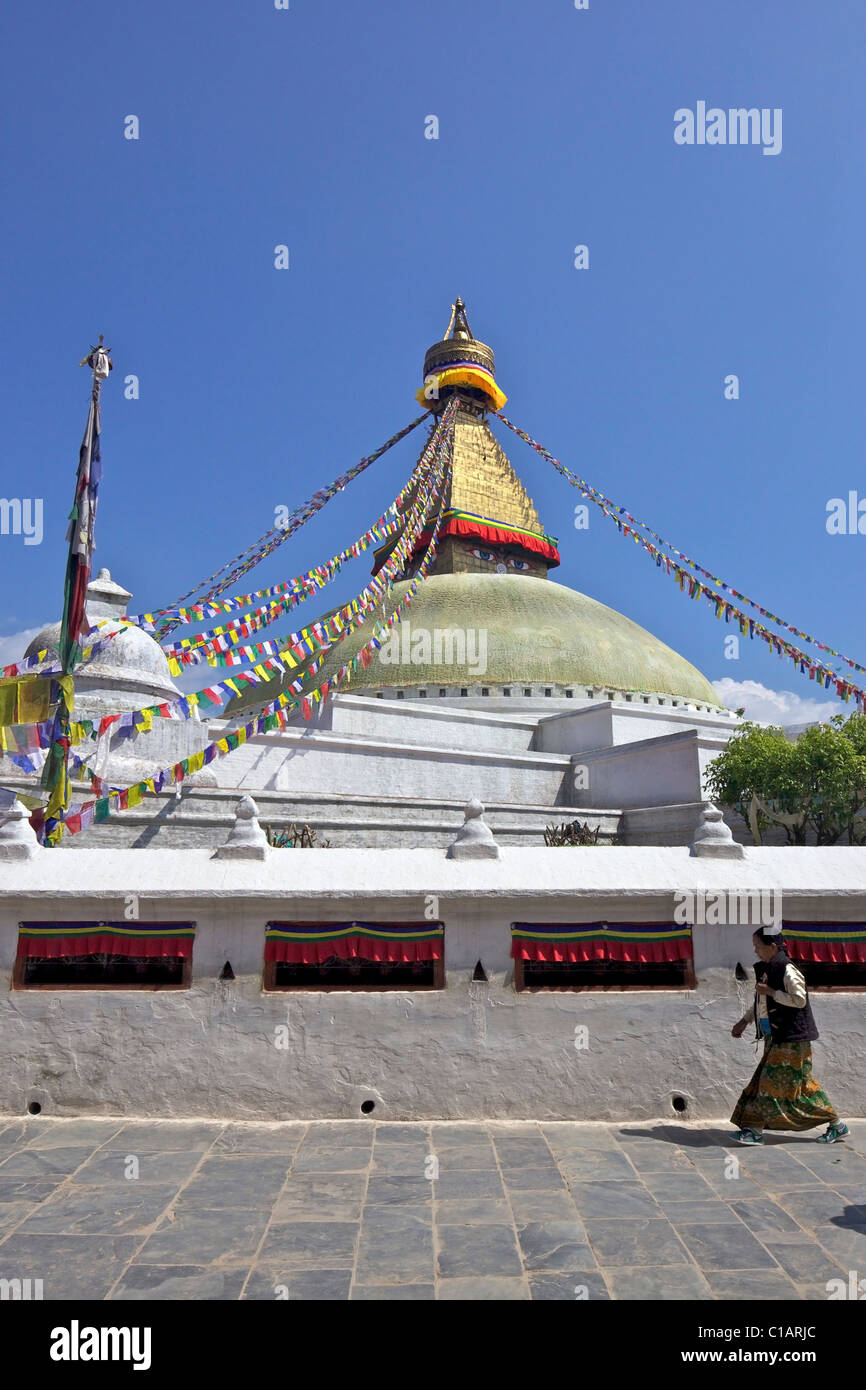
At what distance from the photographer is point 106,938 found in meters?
5.99

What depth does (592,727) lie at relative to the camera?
71.2 feet

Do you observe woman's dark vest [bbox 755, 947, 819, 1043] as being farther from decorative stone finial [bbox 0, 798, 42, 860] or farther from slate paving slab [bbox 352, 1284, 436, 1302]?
decorative stone finial [bbox 0, 798, 42, 860]

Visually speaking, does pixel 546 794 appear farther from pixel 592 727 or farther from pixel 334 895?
pixel 334 895

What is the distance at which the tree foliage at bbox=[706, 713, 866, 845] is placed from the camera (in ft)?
48.4

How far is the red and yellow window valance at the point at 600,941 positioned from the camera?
597 centimetres

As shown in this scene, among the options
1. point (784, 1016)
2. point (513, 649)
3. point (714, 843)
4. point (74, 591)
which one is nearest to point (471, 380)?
point (513, 649)

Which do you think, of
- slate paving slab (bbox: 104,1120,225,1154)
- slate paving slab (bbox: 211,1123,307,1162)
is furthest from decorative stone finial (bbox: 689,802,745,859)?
slate paving slab (bbox: 104,1120,225,1154)

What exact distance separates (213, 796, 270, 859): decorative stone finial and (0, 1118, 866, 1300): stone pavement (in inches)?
68.8

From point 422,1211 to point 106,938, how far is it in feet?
9.82

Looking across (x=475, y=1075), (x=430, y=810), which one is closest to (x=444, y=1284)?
(x=475, y=1075)

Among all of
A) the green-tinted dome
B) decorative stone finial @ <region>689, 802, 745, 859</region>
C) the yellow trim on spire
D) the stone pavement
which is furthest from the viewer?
the yellow trim on spire

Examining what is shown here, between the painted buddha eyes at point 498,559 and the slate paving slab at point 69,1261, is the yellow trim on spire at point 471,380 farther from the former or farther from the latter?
the slate paving slab at point 69,1261

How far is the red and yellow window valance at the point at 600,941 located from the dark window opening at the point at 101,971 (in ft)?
7.65

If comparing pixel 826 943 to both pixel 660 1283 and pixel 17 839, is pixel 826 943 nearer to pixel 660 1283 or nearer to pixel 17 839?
pixel 660 1283
